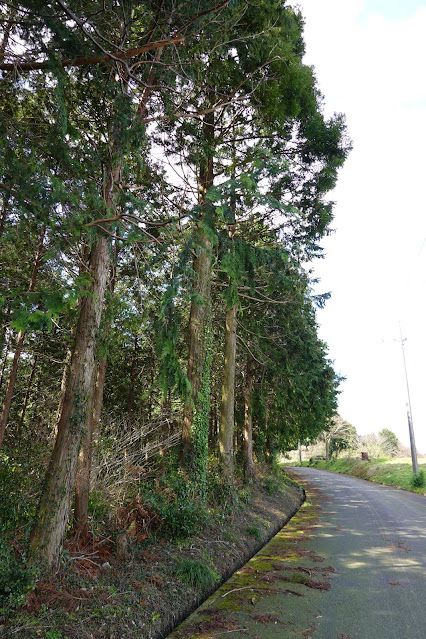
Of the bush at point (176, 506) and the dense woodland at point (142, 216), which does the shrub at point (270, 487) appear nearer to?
the dense woodland at point (142, 216)

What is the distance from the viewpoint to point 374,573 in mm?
6320

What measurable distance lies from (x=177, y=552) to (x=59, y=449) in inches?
107

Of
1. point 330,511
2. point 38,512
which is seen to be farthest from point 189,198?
point 330,511

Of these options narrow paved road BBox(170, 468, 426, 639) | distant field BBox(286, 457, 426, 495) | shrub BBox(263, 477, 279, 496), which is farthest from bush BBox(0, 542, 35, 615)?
distant field BBox(286, 457, 426, 495)

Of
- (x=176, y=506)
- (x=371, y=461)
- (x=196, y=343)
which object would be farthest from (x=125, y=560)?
(x=371, y=461)

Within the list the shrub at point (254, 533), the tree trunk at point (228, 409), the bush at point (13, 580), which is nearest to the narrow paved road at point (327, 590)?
the shrub at point (254, 533)

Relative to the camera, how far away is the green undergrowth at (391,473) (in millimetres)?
19531

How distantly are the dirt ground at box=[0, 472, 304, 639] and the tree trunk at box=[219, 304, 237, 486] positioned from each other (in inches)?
119

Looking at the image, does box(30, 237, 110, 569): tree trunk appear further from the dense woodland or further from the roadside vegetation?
the roadside vegetation

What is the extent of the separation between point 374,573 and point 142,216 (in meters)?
6.98

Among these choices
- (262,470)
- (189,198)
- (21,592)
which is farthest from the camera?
(262,470)

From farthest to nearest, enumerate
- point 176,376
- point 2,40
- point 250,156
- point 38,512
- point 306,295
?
point 306,295, point 250,156, point 176,376, point 2,40, point 38,512

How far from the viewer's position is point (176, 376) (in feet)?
26.1

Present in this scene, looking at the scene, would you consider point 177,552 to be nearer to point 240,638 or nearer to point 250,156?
point 240,638
